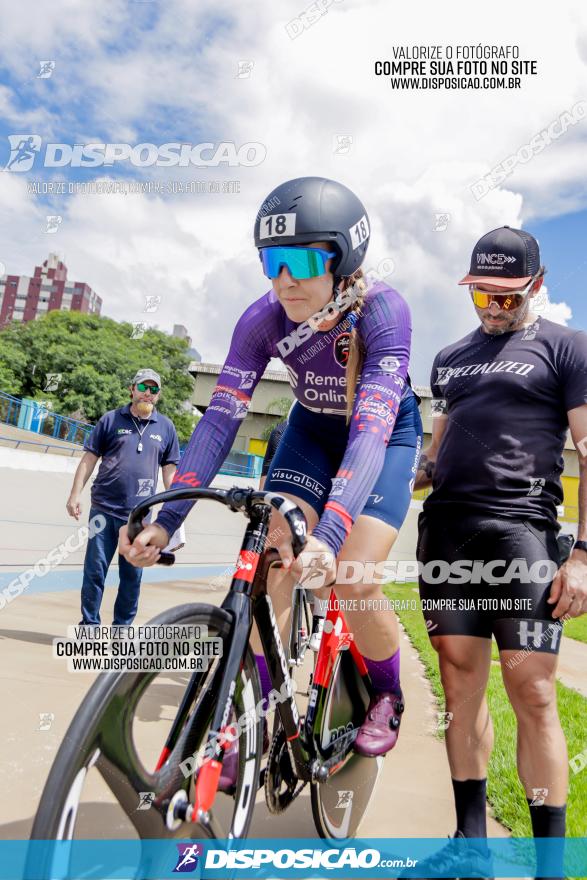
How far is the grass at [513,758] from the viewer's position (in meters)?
2.87

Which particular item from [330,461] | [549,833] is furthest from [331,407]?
[549,833]

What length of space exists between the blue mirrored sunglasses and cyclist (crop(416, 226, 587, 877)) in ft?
2.43

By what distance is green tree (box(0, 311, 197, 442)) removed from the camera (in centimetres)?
4728

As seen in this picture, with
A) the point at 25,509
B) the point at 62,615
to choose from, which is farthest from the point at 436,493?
the point at 25,509

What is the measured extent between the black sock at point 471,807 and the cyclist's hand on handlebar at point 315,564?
1227mm

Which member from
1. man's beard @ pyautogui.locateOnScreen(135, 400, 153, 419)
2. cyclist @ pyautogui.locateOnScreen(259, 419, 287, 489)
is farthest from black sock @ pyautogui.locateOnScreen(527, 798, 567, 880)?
man's beard @ pyautogui.locateOnScreen(135, 400, 153, 419)

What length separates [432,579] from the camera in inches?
104

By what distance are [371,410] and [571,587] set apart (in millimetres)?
887

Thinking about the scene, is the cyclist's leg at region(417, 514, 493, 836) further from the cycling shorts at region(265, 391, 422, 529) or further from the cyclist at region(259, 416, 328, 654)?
the cyclist at region(259, 416, 328, 654)

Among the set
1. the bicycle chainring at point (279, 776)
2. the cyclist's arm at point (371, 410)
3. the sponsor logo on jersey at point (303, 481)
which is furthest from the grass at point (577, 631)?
the cyclist's arm at point (371, 410)

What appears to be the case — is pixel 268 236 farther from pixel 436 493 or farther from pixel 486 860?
pixel 486 860

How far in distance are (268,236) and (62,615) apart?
4934 millimetres

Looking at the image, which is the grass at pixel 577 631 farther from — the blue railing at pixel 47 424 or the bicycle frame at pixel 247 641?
the blue railing at pixel 47 424

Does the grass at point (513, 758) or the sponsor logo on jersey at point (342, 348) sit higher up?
the sponsor logo on jersey at point (342, 348)
